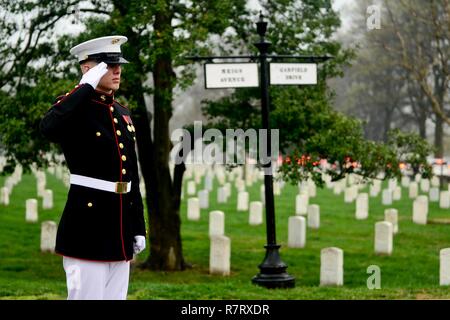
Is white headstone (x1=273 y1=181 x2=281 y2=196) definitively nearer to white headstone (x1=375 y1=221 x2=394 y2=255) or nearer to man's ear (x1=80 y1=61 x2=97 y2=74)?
white headstone (x1=375 y1=221 x2=394 y2=255)

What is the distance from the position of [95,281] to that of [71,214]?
0.47 metres

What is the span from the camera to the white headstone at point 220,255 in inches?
625

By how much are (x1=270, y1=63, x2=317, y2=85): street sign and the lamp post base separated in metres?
2.34

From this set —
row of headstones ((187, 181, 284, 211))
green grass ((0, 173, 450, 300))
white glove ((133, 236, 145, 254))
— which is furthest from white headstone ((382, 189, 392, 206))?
white glove ((133, 236, 145, 254))

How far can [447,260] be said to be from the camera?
535 inches

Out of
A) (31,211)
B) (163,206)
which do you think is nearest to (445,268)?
(163,206)

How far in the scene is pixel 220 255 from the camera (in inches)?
629

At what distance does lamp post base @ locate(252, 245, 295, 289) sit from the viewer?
40.5 feet

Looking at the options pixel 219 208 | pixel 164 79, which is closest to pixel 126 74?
pixel 164 79

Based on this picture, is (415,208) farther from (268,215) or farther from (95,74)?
(95,74)

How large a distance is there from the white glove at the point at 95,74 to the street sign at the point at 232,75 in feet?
20.6

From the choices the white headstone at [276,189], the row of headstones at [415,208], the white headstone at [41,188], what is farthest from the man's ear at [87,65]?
the white headstone at [276,189]

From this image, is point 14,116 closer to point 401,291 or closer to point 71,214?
point 401,291

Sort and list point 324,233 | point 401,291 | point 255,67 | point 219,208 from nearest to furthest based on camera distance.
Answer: point 401,291
point 255,67
point 324,233
point 219,208
